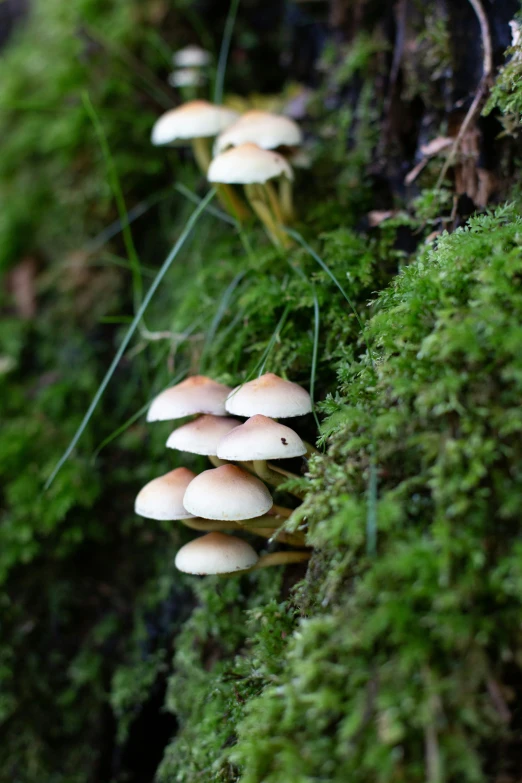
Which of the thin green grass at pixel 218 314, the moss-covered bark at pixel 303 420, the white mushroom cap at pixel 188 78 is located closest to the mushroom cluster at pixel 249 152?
the moss-covered bark at pixel 303 420

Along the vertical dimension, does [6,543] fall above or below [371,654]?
below

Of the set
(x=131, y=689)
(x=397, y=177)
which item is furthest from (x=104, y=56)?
(x=131, y=689)

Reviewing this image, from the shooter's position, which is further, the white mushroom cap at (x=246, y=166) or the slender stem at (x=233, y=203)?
the slender stem at (x=233, y=203)

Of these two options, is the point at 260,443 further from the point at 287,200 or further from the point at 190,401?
the point at 287,200

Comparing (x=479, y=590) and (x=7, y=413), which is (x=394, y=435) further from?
(x=7, y=413)

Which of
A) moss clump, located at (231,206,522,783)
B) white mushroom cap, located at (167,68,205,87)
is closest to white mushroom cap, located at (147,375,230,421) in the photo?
moss clump, located at (231,206,522,783)

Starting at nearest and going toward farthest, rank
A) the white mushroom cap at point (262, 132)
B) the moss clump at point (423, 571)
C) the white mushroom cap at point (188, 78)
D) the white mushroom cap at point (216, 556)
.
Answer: the moss clump at point (423, 571) → the white mushroom cap at point (216, 556) → the white mushroom cap at point (262, 132) → the white mushroom cap at point (188, 78)

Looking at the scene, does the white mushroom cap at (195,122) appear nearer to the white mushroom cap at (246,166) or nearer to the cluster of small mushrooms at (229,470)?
the white mushroom cap at (246,166)
